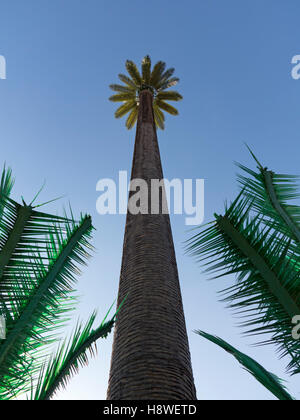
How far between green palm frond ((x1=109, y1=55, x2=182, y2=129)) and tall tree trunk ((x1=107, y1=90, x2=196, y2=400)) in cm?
1168

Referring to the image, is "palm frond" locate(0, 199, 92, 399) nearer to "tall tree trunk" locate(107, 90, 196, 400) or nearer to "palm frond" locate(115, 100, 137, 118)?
"tall tree trunk" locate(107, 90, 196, 400)

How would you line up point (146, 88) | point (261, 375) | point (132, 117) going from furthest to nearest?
1. point (132, 117)
2. point (146, 88)
3. point (261, 375)

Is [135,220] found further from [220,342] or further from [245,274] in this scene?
[220,342]

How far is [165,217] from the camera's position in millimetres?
5871

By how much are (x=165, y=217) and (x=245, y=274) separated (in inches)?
107

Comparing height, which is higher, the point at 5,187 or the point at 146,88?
the point at 146,88

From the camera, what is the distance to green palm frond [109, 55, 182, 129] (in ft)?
52.0

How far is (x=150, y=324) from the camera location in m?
3.68

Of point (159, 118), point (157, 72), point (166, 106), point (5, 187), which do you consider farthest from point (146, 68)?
point (5, 187)

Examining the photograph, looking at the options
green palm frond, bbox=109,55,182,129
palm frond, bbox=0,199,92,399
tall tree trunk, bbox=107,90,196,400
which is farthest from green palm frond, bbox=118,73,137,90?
palm frond, bbox=0,199,92,399

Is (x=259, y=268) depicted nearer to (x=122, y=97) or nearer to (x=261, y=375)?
(x=261, y=375)

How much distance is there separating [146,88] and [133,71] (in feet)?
4.76

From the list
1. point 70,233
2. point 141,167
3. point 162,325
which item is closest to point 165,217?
point 141,167

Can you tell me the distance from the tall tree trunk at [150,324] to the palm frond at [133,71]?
12284 mm
